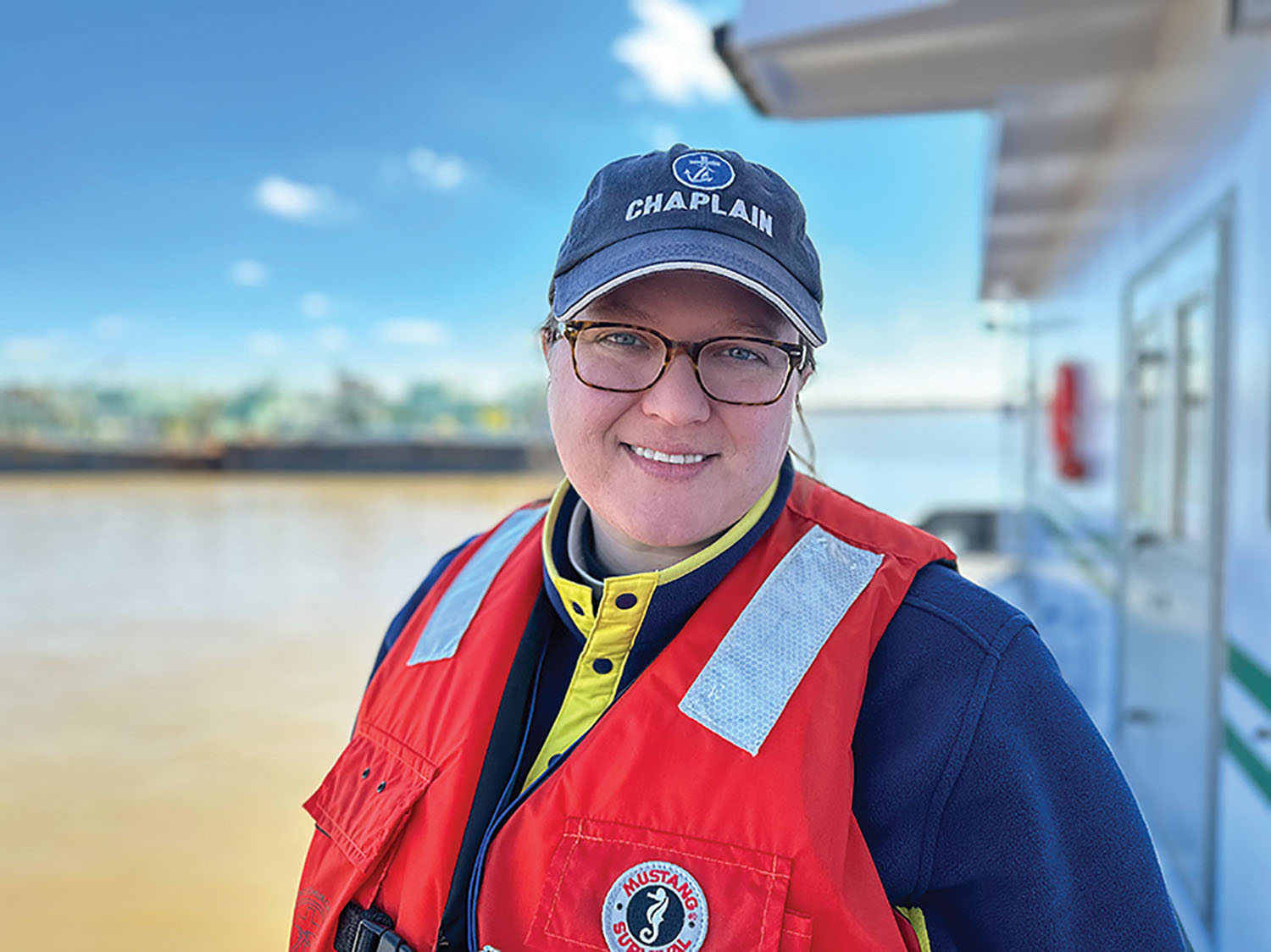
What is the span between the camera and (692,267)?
0.98 meters

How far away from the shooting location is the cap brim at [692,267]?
0.99m

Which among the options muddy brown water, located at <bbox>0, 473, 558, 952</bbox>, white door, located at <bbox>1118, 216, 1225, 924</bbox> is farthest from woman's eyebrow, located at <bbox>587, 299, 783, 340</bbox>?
muddy brown water, located at <bbox>0, 473, 558, 952</bbox>

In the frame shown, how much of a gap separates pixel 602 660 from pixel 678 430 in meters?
0.27

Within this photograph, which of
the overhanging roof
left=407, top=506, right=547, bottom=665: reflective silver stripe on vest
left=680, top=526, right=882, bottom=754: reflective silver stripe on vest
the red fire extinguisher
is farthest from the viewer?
the red fire extinguisher

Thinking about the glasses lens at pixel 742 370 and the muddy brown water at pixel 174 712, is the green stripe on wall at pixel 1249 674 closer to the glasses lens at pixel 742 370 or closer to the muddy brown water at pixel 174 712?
the glasses lens at pixel 742 370

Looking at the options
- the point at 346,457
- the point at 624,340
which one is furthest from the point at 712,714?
the point at 346,457

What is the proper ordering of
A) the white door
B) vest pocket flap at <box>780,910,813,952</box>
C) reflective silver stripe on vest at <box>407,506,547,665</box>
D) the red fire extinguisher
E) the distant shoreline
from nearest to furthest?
1. vest pocket flap at <box>780,910,813,952</box>
2. reflective silver stripe on vest at <box>407,506,547,665</box>
3. the white door
4. the red fire extinguisher
5. the distant shoreline

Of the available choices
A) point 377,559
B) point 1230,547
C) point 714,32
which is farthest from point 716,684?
point 377,559

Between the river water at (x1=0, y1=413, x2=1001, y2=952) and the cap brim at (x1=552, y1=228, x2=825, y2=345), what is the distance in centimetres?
77

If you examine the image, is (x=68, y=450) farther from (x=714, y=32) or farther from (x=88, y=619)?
(x=714, y=32)

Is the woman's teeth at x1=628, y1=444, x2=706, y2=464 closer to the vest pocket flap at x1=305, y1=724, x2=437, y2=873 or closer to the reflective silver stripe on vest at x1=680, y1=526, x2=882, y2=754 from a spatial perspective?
the reflective silver stripe on vest at x1=680, y1=526, x2=882, y2=754

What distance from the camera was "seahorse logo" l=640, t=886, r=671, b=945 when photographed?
90 centimetres

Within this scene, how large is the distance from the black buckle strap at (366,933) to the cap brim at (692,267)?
698 millimetres

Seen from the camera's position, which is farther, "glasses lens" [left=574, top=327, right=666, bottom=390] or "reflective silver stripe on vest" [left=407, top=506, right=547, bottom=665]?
"reflective silver stripe on vest" [left=407, top=506, right=547, bottom=665]
